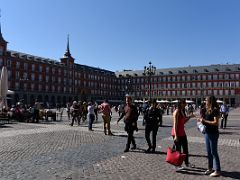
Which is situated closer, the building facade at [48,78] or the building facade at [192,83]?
the building facade at [48,78]

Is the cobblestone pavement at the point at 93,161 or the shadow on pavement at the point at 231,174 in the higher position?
the cobblestone pavement at the point at 93,161

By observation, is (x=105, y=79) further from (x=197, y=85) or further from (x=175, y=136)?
(x=175, y=136)

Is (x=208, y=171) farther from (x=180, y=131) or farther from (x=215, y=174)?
(x=180, y=131)

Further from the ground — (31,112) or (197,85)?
(197,85)

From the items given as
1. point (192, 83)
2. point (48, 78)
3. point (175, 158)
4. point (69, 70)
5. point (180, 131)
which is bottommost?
point (175, 158)

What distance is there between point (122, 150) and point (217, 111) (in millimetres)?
3904

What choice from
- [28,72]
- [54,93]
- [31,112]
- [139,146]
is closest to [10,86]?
[28,72]

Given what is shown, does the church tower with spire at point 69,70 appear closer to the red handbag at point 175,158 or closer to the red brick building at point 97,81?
the red brick building at point 97,81

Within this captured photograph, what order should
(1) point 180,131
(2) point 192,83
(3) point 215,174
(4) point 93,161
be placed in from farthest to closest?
(2) point 192,83 → (4) point 93,161 → (1) point 180,131 → (3) point 215,174

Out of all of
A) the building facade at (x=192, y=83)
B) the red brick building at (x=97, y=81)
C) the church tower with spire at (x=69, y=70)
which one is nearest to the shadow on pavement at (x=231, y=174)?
the red brick building at (x=97, y=81)

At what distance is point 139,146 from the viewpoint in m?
10.8

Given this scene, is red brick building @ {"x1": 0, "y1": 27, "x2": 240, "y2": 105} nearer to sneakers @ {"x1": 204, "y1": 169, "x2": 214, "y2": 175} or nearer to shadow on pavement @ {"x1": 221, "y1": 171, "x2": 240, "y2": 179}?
sneakers @ {"x1": 204, "y1": 169, "x2": 214, "y2": 175}

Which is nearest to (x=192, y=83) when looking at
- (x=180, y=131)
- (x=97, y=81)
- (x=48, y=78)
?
(x=97, y=81)

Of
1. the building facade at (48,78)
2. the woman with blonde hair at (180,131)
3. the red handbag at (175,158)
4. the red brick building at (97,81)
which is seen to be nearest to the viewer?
the red handbag at (175,158)
